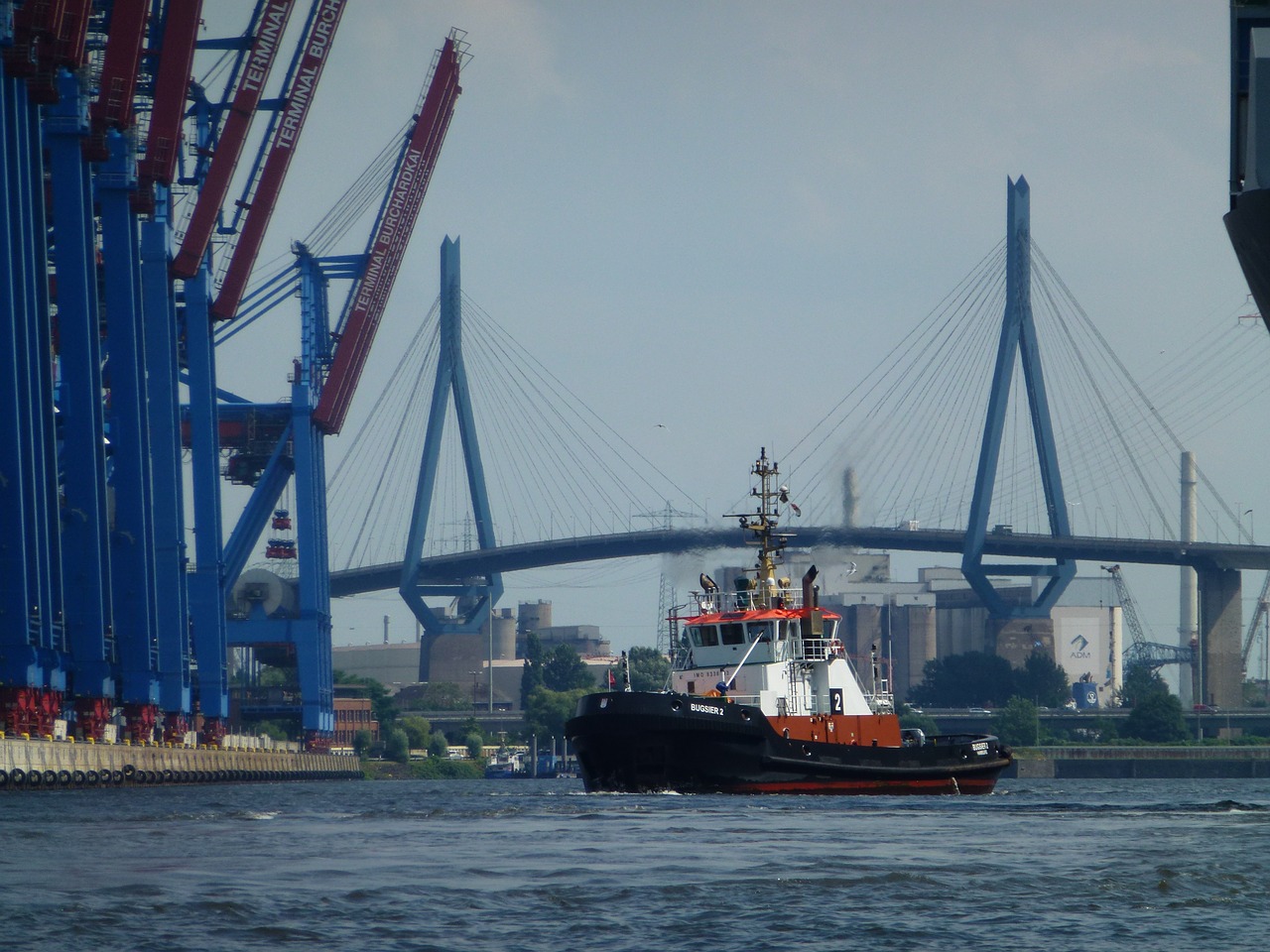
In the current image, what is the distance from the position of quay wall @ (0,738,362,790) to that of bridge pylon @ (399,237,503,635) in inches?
1191

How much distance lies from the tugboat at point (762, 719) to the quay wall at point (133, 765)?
38.9 ft

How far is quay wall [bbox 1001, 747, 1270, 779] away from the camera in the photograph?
111m

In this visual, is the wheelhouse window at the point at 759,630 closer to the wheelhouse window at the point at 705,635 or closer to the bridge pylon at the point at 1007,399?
the wheelhouse window at the point at 705,635

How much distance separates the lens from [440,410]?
393ft

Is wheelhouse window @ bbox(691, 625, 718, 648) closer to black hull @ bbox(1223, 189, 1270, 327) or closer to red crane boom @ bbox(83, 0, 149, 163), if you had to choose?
red crane boom @ bbox(83, 0, 149, 163)

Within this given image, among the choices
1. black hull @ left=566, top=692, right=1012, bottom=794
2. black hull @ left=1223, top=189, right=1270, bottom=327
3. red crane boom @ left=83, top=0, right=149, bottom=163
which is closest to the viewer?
black hull @ left=1223, top=189, right=1270, bottom=327

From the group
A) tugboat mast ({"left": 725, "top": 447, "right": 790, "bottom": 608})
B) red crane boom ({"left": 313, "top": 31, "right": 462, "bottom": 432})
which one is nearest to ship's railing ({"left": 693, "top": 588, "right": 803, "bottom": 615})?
tugboat mast ({"left": 725, "top": 447, "right": 790, "bottom": 608})

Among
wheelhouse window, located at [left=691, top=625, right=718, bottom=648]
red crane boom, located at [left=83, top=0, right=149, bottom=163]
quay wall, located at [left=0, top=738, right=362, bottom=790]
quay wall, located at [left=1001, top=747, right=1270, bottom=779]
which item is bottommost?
quay wall, located at [left=1001, top=747, right=1270, bottom=779]

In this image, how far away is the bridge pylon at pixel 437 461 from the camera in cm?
11890

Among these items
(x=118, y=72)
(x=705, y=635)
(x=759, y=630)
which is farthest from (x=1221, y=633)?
(x=118, y=72)

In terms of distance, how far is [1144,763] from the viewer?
112 meters

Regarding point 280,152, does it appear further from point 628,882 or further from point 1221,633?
point 1221,633

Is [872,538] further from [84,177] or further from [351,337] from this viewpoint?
[84,177]

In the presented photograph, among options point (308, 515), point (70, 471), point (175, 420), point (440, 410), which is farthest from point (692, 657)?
point (440, 410)
